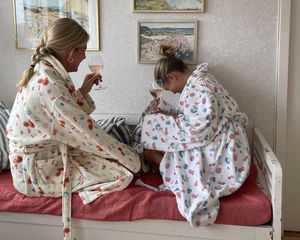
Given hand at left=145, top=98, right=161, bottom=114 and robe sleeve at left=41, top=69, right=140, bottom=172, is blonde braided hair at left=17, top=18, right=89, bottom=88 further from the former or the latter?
hand at left=145, top=98, right=161, bottom=114

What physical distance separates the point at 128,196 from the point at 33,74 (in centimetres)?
68

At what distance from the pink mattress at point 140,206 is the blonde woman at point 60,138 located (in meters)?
0.04

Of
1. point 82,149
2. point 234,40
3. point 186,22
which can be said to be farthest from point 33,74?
point 234,40

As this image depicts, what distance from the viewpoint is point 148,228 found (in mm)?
1806

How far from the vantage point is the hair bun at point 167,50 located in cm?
224

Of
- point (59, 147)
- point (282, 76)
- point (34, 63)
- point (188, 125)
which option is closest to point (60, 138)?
point (59, 147)

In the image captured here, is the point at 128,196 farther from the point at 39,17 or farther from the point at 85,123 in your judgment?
the point at 39,17

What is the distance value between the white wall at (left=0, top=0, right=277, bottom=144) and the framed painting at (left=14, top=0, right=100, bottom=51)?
5cm

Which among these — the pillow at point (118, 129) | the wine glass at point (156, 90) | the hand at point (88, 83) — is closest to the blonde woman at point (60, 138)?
the hand at point (88, 83)

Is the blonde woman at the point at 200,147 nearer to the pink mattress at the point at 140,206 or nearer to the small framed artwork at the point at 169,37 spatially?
the pink mattress at the point at 140,206

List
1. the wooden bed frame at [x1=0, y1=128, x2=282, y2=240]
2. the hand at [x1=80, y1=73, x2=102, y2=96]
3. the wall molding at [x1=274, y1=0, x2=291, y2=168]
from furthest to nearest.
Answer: the wall molding at [x1=274, y1=0, x2=291, y2=168], the hand at [x1=80, y1=73, x2=102, y2=96], the wooden bed frame at [x1=0, y1=128, x2=282, y2=240]

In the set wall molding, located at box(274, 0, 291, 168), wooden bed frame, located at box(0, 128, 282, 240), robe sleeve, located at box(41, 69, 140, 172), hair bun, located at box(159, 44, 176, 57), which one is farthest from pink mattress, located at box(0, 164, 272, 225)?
hair bun, located at box(159, 44, 176, 57)

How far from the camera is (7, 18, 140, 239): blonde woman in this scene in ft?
5.85

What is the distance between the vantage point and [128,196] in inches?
71.9
